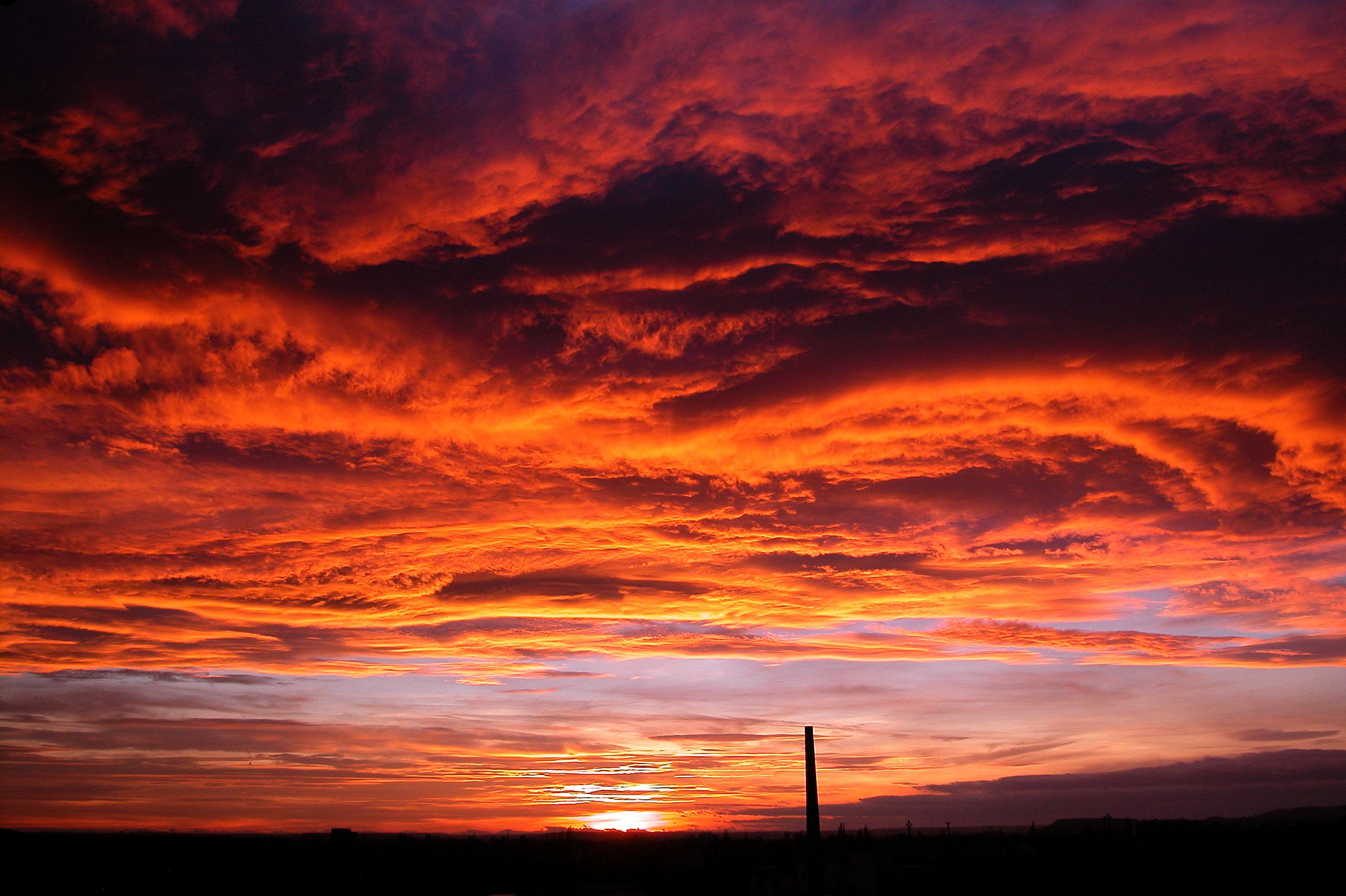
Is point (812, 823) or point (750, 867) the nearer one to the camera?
point (812, 823)

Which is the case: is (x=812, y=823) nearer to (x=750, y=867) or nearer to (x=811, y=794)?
(x=811, y=794)

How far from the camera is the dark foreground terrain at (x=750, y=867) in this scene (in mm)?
65750

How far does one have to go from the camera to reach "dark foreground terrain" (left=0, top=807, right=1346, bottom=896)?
6575 cm

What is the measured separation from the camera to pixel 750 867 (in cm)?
8831

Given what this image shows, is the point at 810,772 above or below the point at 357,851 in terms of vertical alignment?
above

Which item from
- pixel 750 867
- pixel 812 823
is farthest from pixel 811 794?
pixel 750 867

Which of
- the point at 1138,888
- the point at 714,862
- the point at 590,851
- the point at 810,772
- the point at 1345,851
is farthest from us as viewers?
the point at 590,851

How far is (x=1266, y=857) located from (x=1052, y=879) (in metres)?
26.9

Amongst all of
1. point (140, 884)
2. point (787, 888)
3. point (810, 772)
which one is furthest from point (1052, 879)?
point (140, 884)

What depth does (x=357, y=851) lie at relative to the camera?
386 ft

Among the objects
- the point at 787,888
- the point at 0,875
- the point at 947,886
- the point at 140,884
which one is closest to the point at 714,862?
the point at 787,888

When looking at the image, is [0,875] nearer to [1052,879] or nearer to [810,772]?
[810,772]

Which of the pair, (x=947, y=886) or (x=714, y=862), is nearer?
(x=947, y=886)

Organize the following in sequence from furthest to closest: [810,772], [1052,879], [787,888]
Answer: [787,888] → [1052,879] → [810,772]
